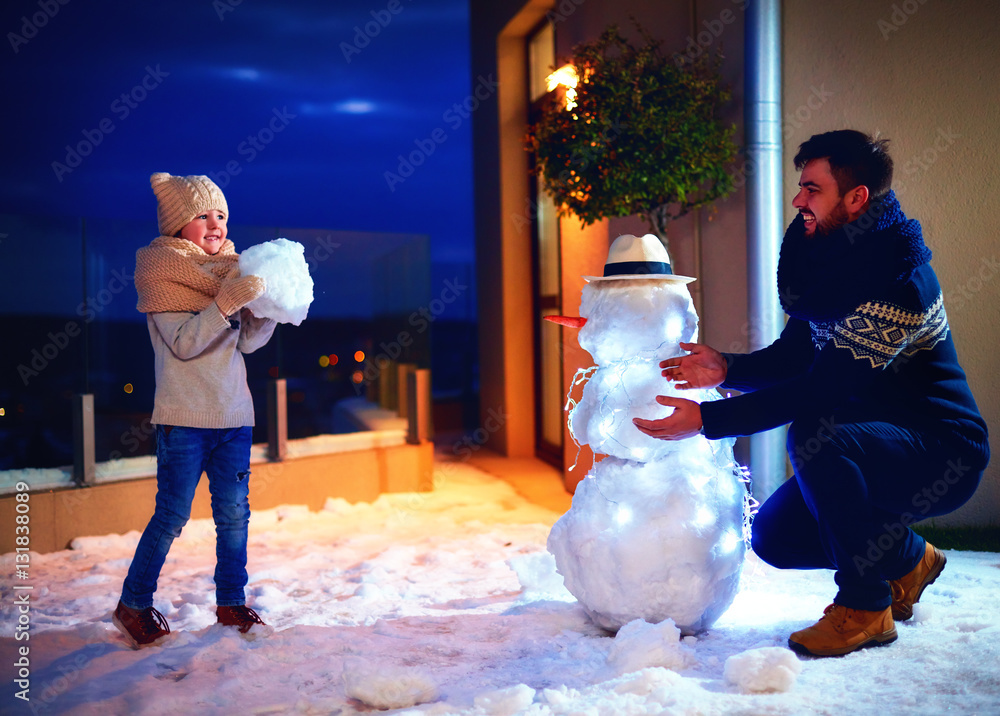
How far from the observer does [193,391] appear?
8.82 ft

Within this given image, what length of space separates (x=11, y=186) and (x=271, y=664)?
4720mm

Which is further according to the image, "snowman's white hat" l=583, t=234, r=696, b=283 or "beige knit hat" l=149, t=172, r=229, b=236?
"beige knit hat" l=149, t=172, r=229, b=236

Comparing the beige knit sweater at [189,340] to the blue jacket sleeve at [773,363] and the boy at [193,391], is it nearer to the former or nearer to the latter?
the boy at [193,391]

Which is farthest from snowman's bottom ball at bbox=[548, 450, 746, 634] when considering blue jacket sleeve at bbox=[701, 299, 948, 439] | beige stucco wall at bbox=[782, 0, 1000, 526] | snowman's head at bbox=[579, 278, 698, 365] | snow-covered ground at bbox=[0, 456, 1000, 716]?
beige stucco wall at bbox=[782, 0, 1000, 526]

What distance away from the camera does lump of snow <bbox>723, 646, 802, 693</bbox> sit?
200 cm

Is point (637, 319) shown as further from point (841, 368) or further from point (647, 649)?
point (647, 649)

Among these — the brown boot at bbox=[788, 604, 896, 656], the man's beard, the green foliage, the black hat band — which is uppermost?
the green foliage

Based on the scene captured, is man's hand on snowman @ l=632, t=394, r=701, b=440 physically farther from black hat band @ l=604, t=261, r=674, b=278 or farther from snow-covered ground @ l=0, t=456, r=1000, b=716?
snow-covered ground @ l=0, t=456, r=1000, b=716

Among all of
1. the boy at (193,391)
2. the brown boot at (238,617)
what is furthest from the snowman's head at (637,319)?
the brown boot at (238,617)

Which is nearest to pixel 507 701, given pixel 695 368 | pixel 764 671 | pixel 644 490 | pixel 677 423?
pixel 764 671

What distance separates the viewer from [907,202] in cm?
373

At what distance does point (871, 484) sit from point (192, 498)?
236 cm

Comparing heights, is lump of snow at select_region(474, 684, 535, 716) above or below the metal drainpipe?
below

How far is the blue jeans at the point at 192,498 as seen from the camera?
2.66 meters
